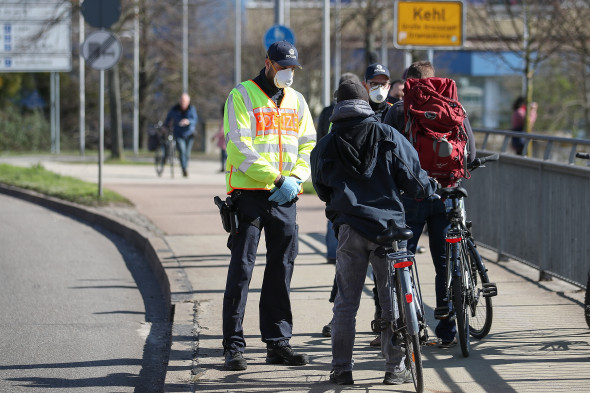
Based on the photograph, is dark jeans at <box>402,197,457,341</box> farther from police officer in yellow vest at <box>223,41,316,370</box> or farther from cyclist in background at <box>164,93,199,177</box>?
cyclist in background at <box>164,93,199,177</box>

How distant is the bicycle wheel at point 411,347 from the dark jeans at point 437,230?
115 cm

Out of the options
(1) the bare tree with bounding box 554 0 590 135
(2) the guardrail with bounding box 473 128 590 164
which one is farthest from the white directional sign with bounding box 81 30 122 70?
(1) the bare tree with bounding box 554 0 590 135

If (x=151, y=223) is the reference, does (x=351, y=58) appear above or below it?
above

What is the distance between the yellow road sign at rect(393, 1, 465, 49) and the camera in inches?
565

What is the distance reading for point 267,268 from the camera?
642 cm

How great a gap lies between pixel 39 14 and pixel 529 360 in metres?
30.5

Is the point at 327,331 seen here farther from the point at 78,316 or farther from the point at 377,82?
the point at 78,316

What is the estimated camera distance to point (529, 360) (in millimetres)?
6320

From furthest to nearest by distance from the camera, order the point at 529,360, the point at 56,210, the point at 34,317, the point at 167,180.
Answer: the point at 167,180 < the point at 56,210 < the point at 34,317 < the point at 529,360

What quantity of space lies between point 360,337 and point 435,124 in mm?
1528

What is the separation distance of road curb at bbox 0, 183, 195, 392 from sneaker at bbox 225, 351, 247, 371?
0.74ft

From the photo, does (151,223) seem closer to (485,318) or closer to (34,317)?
(34,317)

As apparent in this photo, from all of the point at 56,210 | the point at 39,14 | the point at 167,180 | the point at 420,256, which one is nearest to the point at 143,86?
the point at 39,14

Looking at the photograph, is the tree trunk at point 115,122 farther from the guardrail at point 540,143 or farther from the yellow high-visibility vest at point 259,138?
the yellow high-visibility vest at point 259,138
